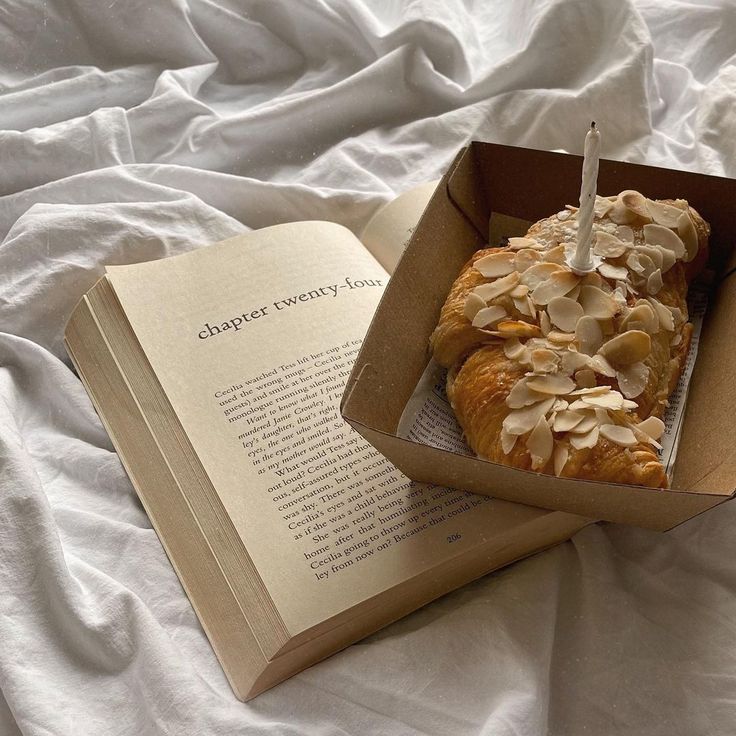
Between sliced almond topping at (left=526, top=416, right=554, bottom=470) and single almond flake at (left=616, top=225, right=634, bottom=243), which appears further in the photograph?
single almond flake at (left=616, top=225, right=634, bottom=243)

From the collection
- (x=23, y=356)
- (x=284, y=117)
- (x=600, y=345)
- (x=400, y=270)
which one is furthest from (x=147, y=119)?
(x=600, y=345)

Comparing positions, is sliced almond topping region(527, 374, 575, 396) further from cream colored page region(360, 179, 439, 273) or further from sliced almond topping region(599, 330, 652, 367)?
cream colored page region(360, 179, 439, 273)

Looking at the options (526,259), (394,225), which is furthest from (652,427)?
(394,225)

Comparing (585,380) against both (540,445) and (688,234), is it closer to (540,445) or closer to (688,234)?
(540,445)

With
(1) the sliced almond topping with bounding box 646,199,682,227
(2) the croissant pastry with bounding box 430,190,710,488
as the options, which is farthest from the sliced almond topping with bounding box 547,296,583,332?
(1) the sliced almond topping with bounding box 646,199,682,227

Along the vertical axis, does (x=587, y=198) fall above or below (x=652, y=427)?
above

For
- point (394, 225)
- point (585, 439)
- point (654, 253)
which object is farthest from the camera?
point (394, 225)

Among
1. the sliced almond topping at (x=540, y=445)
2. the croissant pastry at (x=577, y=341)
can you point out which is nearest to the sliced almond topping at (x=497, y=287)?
the croissant pastry at (x=577, y=341)
